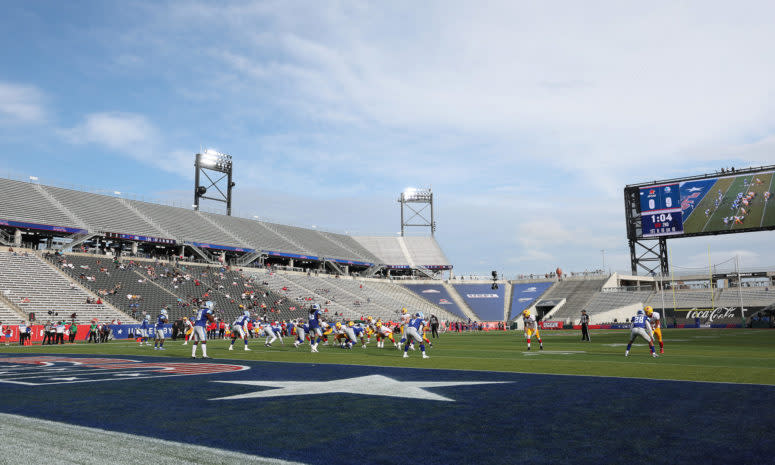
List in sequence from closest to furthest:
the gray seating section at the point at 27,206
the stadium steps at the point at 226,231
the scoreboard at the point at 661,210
Answer: the gray seating section at the point at 27,206 < the scoreboard at the point at 661,210 < the stadium steps at the point at 226,231

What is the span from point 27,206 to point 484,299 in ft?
165

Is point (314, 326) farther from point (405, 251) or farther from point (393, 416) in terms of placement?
point (405, 251)

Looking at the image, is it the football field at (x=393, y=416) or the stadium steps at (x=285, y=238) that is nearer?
the football field at (x=393, y=416)

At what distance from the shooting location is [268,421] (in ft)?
22.2

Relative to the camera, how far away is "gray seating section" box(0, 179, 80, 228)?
44.5 metres

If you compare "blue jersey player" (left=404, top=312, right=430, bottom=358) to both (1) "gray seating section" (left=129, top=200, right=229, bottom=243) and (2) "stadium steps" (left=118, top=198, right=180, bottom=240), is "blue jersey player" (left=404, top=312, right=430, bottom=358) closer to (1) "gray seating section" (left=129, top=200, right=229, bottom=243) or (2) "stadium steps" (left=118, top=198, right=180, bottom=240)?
(2) "stadium steps" (left=118, top=198, right=180, bottom=240)

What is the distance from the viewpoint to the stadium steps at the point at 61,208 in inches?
1901

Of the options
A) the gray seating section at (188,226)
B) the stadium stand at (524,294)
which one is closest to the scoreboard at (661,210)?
the stadium stand at (524,294)

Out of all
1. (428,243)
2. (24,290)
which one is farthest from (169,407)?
(428,243)

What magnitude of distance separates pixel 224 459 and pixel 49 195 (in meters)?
54.6

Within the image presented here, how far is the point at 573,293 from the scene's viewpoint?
66.8m

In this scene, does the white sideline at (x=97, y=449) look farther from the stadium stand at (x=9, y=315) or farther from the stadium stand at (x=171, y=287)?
the stadium stand at (x=171, y=287)

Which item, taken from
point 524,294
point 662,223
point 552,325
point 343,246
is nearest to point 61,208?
point 343,246

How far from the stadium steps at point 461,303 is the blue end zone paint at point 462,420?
188ft
